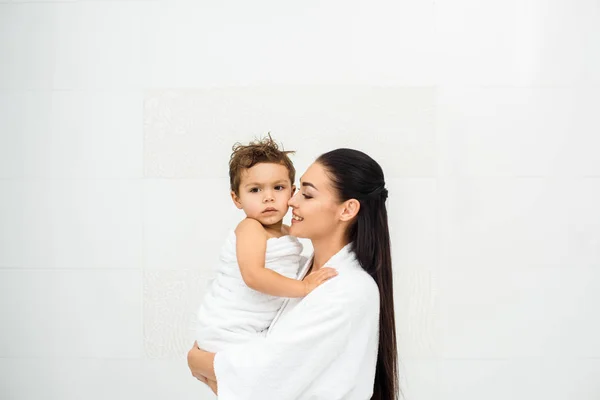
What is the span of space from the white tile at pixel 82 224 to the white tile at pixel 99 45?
0.41m

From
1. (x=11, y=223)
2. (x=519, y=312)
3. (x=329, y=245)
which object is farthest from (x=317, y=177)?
(x=11, y=223)

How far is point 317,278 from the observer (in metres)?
1.56

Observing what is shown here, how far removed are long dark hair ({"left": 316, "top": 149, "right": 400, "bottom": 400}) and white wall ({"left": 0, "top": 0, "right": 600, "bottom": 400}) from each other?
3.26 ft

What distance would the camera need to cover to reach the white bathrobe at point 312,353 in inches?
58.0

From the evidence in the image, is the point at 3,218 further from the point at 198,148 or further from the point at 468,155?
the point at 468,155

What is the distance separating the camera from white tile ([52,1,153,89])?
2.68 meters

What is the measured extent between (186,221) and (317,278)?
3.94 feet

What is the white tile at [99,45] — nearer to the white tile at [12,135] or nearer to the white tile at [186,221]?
the white tile at [12,135]

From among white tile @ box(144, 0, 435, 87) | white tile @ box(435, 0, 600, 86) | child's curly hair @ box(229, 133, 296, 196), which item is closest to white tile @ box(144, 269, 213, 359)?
white tile @ box(144, 0, 435, 87)

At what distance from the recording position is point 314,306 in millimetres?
1494

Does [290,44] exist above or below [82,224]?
above

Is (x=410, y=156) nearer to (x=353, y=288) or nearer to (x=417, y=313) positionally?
(x=417, y=313)

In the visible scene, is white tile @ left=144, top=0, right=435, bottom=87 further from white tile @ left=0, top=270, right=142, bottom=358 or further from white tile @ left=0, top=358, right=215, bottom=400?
white tile @ left=0, top=358, right=215, bottom=400

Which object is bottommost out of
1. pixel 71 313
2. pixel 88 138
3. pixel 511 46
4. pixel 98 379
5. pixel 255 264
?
pixel 98 379
